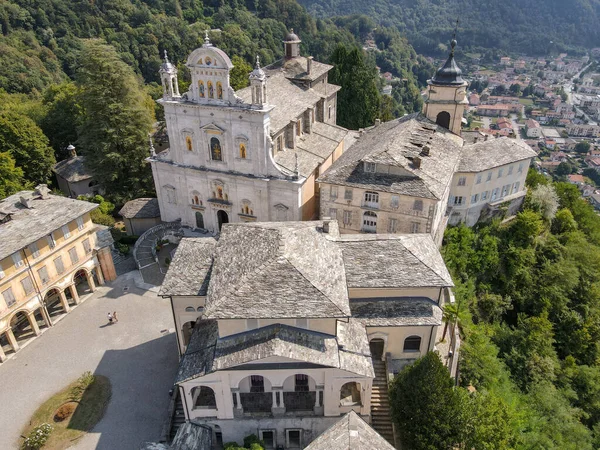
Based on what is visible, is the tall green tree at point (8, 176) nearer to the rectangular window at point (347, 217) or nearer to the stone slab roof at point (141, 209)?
the stone slab roof at point (141, 209)

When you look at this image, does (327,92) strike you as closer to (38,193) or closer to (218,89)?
(218,89)

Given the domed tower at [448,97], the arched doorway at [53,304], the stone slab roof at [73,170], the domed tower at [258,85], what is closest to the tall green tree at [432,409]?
the domed tower at [258,85]

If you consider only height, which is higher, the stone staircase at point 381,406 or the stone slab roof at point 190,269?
the stone slab roof at point 190,269

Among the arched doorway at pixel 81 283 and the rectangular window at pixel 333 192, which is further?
the arched doorway at pixel 81 283

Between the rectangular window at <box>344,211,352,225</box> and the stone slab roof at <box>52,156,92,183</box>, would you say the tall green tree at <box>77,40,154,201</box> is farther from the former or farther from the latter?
the rectangular window at <box>344,211,352,225</box>

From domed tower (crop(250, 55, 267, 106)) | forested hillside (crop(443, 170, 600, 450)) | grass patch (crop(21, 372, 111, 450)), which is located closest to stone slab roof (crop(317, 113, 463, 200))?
forested hillside (crop(443, 170, 600, 450))

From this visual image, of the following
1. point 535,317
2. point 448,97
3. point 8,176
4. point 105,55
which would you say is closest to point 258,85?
point 448,97

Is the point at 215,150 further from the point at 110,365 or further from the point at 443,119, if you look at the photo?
the point at 443,119
